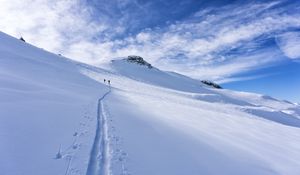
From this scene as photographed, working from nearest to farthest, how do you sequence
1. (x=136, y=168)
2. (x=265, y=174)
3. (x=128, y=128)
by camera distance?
(x=136, y=168) < (x=265, y=174) < (x=128, y=128)

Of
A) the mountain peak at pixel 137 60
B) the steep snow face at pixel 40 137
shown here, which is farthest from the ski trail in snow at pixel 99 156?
the mountain peak at pixel 137 60

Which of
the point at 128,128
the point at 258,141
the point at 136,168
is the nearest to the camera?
the point at 136,168

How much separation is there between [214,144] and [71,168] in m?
5.21

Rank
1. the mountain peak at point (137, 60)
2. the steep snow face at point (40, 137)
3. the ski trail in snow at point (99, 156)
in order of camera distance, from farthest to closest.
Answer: the mountain peak at point (137, 60) → the ski trail in snow at point (99, 156) → the steep snow face at point (40, 137)

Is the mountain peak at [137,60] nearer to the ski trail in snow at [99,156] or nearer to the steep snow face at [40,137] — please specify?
the steep snow face at [40,137]

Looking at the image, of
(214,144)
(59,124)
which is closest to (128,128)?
(59,124)

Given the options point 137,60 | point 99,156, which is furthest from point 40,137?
point 137,60

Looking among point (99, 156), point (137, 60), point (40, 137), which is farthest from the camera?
point (137, 60)

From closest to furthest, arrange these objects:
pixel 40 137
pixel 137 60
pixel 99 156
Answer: pixel 99 156
pixel 40 137
pixel 137 60

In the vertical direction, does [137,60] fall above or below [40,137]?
above

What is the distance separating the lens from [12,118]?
24.1 ft

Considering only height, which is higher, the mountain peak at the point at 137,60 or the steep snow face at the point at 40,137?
the mountain peak at the point at 137,60

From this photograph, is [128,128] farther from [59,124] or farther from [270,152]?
[270,152]

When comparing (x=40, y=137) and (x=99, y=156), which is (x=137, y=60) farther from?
(x=99, y=156)
